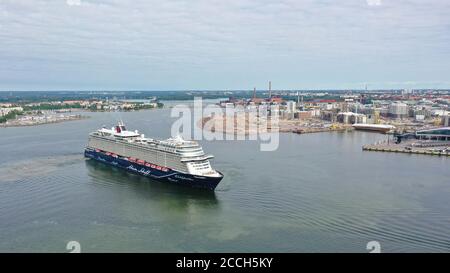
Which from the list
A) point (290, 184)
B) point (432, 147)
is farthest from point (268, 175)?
point (432, 147)

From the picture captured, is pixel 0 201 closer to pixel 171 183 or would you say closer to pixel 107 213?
pixel 107 213

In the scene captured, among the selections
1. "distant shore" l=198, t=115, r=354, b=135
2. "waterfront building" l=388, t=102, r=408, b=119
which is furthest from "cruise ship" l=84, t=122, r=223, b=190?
"waterfront building" l=388, t=102, r=408, b=119

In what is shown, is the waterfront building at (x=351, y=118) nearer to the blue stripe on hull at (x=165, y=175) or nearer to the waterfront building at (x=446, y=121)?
the waterfront building at (x=446, y=121)

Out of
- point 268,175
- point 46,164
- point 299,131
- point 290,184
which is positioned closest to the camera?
point 290,184

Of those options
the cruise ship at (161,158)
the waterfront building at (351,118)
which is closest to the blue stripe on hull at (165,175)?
the cruise ship at (161,158)

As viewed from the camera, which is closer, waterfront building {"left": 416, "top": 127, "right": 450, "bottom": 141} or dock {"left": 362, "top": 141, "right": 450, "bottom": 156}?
dock {"left": 362, "top": 141, "right": 450, "bottom": 156}

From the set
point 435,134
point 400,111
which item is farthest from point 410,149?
point 400,111

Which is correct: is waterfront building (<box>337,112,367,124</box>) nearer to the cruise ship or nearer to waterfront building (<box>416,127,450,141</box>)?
waterfront building (<box>416,127,450,141</box>)
